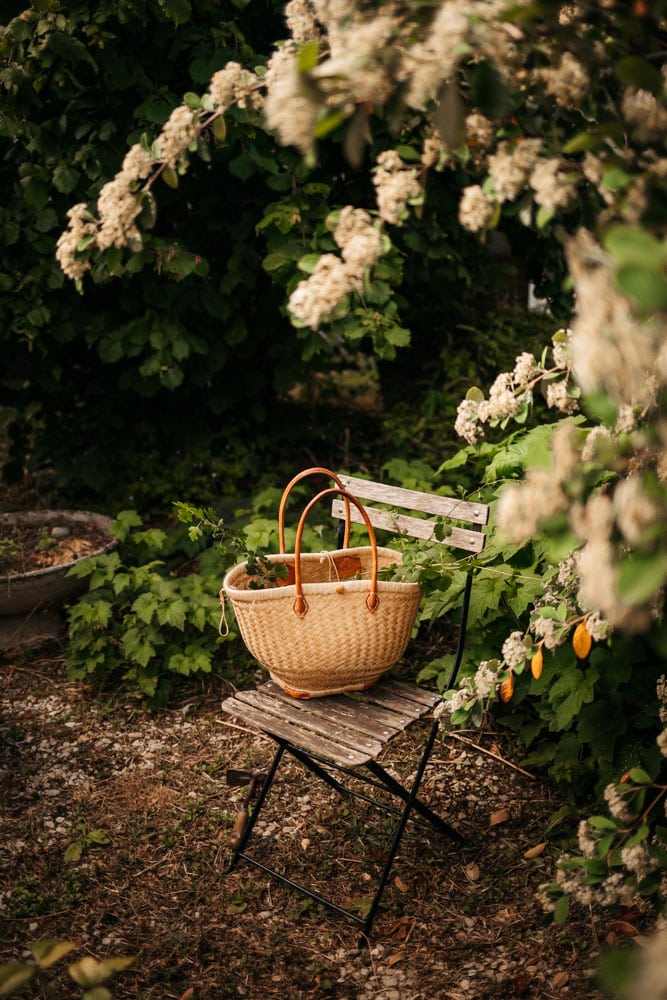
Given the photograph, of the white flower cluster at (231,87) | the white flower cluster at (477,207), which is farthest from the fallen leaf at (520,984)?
the white flower cluster at (231,87)

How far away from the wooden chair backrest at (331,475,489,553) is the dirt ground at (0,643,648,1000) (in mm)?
971

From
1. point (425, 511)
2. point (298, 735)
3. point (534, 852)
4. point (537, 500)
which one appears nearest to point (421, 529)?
point (425, 511)

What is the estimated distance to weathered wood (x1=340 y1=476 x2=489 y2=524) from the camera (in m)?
2.73

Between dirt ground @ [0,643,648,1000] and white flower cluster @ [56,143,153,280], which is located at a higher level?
white flower cluster @ [56,143,153,280]

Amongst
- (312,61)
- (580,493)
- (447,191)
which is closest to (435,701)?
(580,493)

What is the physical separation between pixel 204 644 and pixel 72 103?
8.28 feet

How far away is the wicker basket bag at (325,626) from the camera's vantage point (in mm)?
2535

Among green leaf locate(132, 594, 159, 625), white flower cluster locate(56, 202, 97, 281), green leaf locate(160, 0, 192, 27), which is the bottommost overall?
green leaf locate(132, 594, 159, 625)

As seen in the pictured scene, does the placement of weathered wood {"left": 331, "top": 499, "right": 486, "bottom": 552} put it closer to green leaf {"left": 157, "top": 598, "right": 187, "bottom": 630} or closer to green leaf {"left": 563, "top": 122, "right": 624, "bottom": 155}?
green leaf {"left": 157, "top": 598, "right": 187, "bottom": 630}

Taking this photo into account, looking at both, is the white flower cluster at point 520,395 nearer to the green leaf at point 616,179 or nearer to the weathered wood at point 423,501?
the weathered wood at point 423,501

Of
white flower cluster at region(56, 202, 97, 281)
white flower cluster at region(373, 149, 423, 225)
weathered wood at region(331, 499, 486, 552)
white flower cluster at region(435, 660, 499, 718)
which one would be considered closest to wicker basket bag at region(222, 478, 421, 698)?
weathered wood at region(331, 499, 486, 552)

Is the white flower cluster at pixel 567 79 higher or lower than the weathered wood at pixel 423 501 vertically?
higher

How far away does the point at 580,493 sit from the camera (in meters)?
1.29

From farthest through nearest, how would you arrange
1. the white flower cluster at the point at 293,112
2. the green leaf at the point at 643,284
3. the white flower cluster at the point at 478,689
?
the white flower cluster at the point at 478,689 → the white flower cluster at the point at 293,112 → the green leaf at the point at 643,284
